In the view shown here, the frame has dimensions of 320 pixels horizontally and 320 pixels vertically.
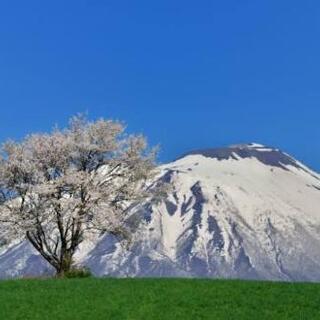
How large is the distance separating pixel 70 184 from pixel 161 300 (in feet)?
94.6

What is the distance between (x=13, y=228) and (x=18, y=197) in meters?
3.00

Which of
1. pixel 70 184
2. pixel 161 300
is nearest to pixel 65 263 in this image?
pixel 70 184

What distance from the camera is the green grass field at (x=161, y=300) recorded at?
3200 cm

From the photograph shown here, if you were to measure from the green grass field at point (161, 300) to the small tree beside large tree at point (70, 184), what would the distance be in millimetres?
20423

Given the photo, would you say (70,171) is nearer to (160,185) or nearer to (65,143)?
(65,143)

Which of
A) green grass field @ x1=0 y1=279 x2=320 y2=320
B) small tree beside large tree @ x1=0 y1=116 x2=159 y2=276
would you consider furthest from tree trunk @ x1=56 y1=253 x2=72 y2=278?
green grass field @ x1=0 y1=279 x2=320 y2=320

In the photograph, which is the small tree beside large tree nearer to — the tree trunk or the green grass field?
the tree trunk

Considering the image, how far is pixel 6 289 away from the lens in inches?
1623

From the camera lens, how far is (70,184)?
62625 millimetres


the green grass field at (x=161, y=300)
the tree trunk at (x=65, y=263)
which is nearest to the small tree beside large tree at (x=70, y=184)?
the tree trunk at (x=65, y=263)

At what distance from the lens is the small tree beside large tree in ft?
204

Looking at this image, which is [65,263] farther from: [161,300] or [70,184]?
[161,300]

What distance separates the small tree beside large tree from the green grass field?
2042 centimetres

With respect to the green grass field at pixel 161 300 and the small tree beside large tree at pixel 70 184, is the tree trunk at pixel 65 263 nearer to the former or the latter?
the small tree beside large tree at pixel 70 184
